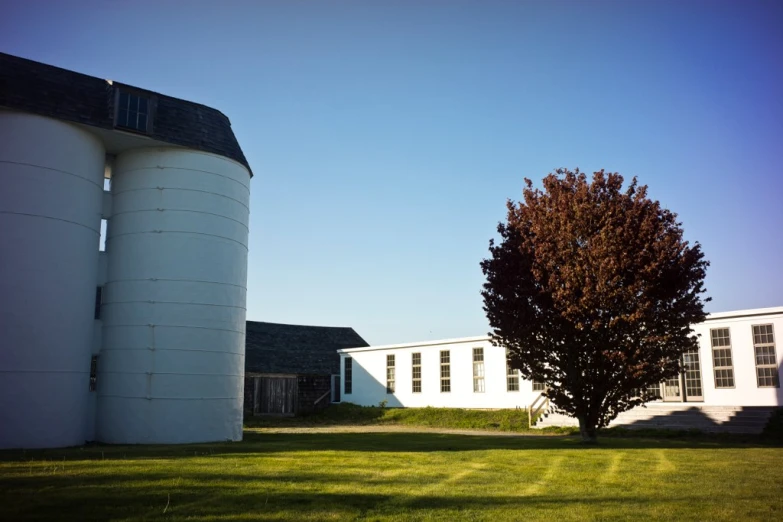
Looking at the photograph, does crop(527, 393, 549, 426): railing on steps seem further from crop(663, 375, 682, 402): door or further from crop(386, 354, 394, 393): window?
crop(386, 354, 394, 393): window

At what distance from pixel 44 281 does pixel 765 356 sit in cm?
2385

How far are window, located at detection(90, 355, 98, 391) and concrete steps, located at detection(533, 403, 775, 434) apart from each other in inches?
732

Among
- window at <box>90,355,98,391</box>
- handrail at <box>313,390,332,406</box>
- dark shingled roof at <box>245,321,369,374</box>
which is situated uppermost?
dark shingled roof at <box>245,321,369,374</box>

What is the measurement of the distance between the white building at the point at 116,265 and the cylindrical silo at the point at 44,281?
3 centimetres

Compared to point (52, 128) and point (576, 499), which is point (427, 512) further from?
point (52, 128)

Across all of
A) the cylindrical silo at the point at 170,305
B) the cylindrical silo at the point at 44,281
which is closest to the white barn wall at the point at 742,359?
the cylindrical silo at the point at 170,305

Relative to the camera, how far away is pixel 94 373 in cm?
2081

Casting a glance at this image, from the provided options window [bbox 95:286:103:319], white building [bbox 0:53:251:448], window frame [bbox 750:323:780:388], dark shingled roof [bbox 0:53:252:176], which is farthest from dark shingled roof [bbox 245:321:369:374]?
window frame [bbox 750:323:780:388]

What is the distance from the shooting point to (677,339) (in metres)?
18.4

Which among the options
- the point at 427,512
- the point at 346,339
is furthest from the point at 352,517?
the point at 346,339

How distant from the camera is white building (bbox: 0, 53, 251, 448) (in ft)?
60.0

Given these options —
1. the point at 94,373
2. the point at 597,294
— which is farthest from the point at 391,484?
the point at 94,373

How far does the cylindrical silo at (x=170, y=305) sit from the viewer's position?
20172mm

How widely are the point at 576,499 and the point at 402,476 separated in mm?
3417
